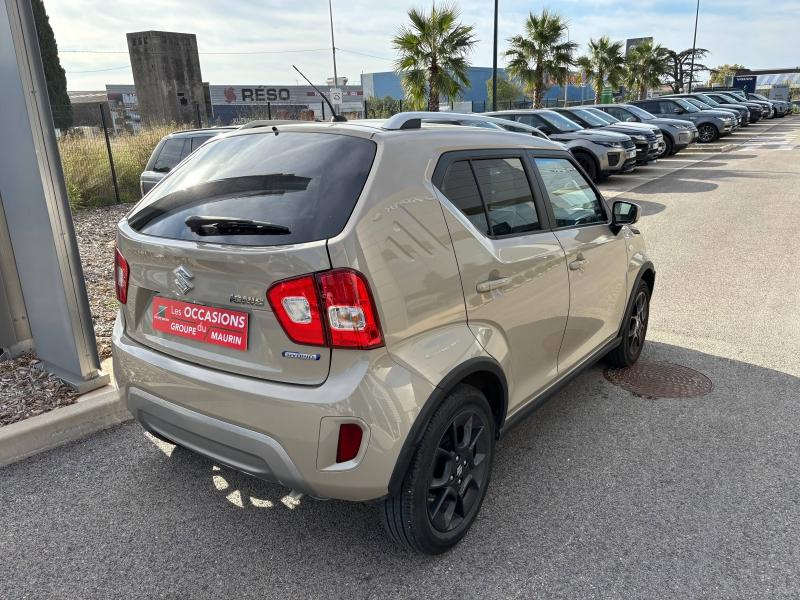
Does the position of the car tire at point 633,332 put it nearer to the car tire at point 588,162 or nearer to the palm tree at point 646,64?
the car tire at point 588,162

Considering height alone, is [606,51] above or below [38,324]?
above

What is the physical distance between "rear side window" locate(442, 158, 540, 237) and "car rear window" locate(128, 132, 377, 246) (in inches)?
→ 18.3

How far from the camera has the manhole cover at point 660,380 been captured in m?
4.10

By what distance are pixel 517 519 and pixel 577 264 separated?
4.66 feet

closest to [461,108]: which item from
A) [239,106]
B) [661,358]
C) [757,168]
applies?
[239,106]

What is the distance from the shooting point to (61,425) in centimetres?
357

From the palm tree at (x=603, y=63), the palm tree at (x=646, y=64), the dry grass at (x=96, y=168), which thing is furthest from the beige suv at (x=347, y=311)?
the palm tree at (x=646, y=64)

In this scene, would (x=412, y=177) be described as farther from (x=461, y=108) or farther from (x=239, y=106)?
(x=239, y=106)

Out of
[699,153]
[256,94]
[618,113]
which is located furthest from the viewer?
[256,94]

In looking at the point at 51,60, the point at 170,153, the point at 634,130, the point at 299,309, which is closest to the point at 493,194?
the point at 299,309

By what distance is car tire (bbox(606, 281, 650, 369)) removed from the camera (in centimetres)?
425

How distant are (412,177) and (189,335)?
1.11 metres

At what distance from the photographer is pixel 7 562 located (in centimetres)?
259

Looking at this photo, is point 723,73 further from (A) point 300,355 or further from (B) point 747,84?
(A) point 300,355
